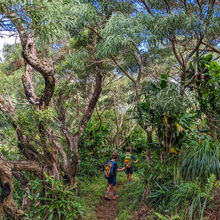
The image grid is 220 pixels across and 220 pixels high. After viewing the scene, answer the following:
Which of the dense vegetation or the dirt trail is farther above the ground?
the dense vegetation

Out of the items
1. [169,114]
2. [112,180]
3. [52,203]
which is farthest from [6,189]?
[169,114]

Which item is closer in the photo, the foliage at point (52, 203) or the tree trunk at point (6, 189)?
the tree trunk at point (6, 189)

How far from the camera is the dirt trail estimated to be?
4773 millimetres

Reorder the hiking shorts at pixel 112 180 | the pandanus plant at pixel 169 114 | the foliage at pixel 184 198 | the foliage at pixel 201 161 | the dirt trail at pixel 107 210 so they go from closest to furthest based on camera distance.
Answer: the foliage at pixel 184 198
the foliage at pixel 201 161
the pandanus plant at pixel 169 114
the dirt trail at pixel 107 210
the hiking shorts at pixel 112 180

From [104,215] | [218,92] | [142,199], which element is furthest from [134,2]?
[104,215]

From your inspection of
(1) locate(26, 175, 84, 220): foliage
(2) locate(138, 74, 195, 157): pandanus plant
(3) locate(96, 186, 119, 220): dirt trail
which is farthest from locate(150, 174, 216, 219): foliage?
(1) locate(26, 175, 84, 220): foliage

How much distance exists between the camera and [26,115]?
4.09 m

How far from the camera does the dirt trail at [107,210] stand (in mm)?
4773

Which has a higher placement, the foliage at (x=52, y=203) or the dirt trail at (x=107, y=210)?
the foliage at (x=52, y=203)

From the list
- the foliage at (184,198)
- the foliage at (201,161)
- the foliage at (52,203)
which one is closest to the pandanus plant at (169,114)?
the foliage at (201,161)

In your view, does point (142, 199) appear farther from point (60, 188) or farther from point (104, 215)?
point (60, 188)

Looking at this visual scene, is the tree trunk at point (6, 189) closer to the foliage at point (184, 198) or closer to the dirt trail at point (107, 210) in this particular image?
the dirt trail at point (107, 210)

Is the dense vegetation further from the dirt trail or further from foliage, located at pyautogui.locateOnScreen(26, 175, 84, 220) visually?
the dirt trail

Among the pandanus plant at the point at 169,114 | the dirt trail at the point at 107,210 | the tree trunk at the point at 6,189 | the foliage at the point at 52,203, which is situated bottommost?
the dirt trail at the point at 107,210
